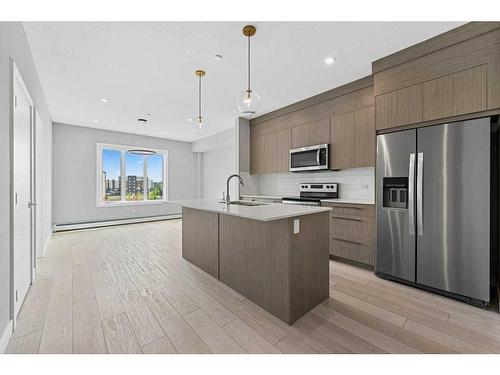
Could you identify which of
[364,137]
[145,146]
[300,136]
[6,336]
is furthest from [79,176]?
[364,137]

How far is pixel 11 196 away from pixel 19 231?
0.47 metres

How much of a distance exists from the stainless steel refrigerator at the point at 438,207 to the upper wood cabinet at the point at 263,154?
7.71 feet

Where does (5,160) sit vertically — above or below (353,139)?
below

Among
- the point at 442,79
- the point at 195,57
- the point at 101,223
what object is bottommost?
the point at 101,223

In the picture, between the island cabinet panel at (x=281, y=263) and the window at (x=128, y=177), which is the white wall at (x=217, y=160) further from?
the island cabinet panel at (x=281, y=263)

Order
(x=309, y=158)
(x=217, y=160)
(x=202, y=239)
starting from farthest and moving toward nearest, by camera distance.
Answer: (x=217, y=160)
(x=309, y=158)
(x=202, y=239)

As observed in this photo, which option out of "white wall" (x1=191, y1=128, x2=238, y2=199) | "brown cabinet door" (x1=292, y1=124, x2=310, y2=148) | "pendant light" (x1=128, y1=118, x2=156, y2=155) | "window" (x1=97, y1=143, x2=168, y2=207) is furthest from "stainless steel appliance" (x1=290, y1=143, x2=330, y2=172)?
"window" (x1=97, y1=143, x2=168, y2=207)

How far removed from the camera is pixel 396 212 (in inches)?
101

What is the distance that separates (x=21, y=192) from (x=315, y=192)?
3.99 meters

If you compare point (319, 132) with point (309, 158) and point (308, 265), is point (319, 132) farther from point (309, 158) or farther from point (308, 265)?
point (308, 265)

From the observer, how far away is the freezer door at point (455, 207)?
80.4 inches

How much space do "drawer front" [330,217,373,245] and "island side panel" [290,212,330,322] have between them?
41.8 inches

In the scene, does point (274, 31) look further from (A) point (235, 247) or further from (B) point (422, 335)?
(B) point (422, 335)
